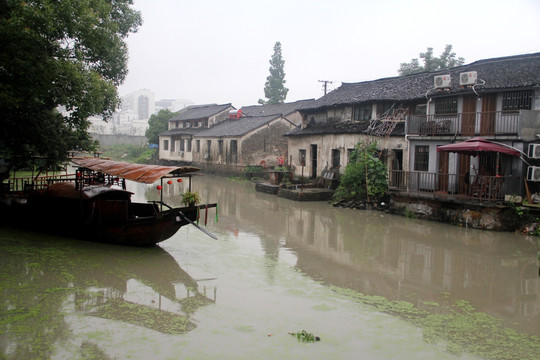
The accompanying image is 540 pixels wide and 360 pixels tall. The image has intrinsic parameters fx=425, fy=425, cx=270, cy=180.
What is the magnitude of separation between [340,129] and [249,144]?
37.4ft

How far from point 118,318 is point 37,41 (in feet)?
22.8

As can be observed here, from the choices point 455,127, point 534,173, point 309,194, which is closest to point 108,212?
point 309,194

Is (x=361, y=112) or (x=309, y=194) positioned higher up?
(x=361, y=112)

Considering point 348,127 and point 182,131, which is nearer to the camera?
point 348,127

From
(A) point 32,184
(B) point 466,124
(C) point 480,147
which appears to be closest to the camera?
(C) point 480,147

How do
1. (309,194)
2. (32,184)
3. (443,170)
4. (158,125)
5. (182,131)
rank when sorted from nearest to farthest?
(32,184) → (443,170) → (309,194) → (182,131) → (158,125)

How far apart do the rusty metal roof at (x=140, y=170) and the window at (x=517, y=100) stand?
10717mm

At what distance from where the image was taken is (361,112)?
2205 cm

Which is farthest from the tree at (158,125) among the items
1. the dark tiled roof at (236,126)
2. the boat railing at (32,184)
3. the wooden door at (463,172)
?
the wooden door at (463,172)

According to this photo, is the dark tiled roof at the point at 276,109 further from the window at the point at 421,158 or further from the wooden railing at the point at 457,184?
the wooden railing at the point at 457,184

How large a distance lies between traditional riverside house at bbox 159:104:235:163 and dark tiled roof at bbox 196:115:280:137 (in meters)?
1.35

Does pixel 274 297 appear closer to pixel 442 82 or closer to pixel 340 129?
pixel 442 82

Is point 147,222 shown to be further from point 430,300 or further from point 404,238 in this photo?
point 404,238

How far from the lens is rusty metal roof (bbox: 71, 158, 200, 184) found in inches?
405
